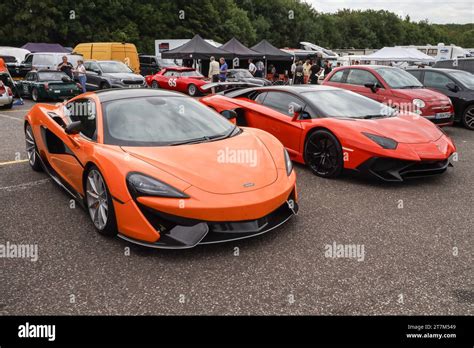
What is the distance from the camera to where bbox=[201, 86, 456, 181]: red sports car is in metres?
5.43

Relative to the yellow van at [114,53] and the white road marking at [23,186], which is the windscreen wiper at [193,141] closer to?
the white road marking at [23,186]

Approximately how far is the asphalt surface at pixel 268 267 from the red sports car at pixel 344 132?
61cm

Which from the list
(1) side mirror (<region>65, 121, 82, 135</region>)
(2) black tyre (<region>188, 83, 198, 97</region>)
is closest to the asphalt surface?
(1) side mirror (<region>65, 121, 82, 135</region>)

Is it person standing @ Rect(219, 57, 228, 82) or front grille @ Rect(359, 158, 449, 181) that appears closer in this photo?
front grille @ Rect(359, 158, 449, 181)

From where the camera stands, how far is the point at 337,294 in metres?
3.06

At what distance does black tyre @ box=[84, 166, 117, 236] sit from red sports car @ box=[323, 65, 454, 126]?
A: 23.1ft

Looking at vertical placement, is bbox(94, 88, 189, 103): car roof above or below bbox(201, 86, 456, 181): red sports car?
above

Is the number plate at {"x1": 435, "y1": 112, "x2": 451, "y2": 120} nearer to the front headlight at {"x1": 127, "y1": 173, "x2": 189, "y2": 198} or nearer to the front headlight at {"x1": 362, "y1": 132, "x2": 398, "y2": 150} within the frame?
the front headlight at {"x1": 362, "y1": 132, "x2": 398, "y2": 150}

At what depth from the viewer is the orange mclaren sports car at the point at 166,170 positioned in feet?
11.3

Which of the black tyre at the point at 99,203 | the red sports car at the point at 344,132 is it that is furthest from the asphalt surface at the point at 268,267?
the red sports car at the point at 344,132

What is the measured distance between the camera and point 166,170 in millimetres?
3617

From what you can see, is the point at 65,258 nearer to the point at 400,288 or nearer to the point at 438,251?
the point at 400,288
